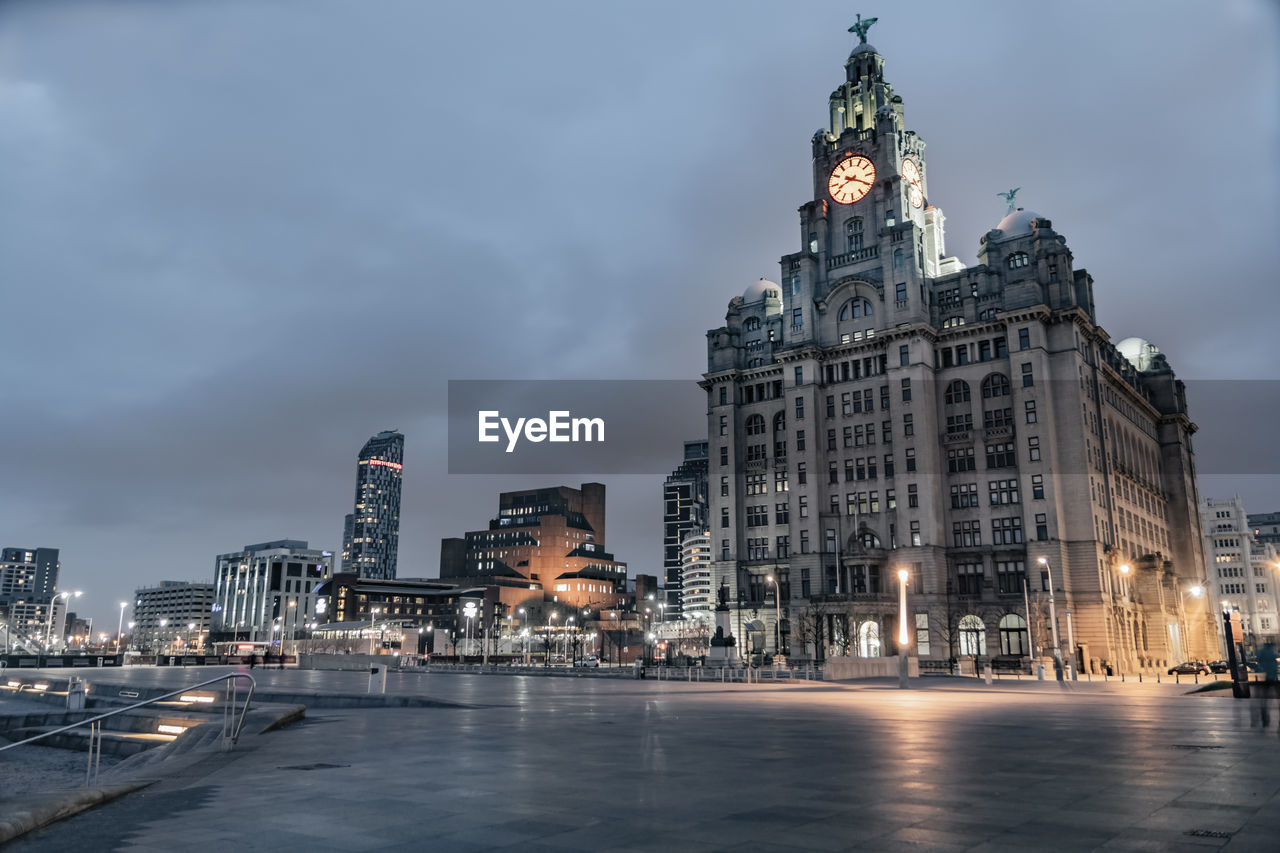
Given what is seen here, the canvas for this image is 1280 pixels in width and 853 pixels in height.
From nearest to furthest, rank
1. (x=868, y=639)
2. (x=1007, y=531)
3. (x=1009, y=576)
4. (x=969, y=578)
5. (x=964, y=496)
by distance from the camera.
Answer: (x=1009, y=576) < (x=1007, y=531) < (x=969, y=578) < (x=964, y=496) < (x=868, y=639)

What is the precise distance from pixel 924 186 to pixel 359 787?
368 feet

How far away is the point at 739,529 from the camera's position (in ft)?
347

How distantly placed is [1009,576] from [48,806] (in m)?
89.3

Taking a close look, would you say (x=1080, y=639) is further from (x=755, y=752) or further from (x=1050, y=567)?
(x=755, y=752)

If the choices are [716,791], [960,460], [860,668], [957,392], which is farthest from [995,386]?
[716,791]

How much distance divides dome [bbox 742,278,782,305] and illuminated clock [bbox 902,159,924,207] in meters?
20.0

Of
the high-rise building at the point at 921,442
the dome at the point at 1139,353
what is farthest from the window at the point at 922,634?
the dome at the point at 1139,353

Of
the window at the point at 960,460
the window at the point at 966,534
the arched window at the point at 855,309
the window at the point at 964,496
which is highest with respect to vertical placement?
the arched window at the point at 855,309

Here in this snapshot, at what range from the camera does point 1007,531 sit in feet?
290

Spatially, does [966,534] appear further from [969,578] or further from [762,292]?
[762,292]

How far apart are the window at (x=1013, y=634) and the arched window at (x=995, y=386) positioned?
22422 mm

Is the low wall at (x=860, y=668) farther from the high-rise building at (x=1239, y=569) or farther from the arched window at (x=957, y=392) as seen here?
the high-rise building at (x=1239, y=569)

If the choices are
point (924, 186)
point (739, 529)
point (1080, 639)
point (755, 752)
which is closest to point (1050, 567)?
point (1080, 639)

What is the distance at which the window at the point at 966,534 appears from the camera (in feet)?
296
